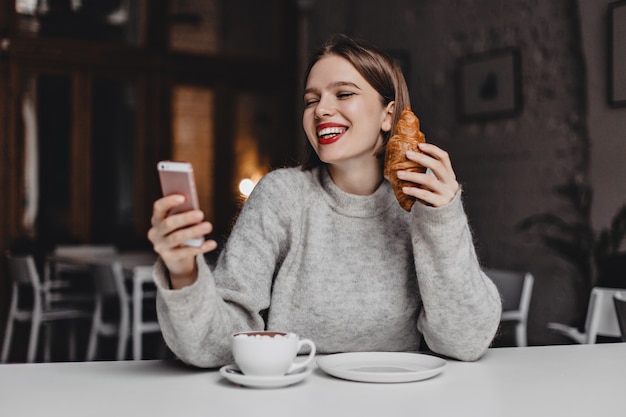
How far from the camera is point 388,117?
6.00 ft

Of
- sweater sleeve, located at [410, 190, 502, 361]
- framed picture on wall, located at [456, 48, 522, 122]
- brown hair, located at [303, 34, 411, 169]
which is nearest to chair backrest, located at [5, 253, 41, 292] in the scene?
framed picture on wall, located at [456, 48, 522, 122]

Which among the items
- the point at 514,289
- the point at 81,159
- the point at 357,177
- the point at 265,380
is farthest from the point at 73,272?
the point at 265,380

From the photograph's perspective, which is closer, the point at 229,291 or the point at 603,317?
the point at 229,291

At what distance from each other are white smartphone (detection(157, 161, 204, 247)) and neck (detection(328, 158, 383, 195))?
26.6 inches

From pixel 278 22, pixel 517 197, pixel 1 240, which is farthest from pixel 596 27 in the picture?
pixel 1 240

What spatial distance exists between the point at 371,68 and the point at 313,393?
0.87 metres

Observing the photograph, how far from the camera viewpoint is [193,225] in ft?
3.98

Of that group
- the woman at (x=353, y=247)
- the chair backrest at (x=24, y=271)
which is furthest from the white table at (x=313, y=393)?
the chair backrest at (x=24, y=271)

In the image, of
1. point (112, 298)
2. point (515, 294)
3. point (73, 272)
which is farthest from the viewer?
point (73, 272)

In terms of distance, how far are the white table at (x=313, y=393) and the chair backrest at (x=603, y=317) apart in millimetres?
897

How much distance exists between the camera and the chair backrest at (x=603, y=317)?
2.32 m

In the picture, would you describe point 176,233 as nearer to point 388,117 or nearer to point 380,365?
point 380,365

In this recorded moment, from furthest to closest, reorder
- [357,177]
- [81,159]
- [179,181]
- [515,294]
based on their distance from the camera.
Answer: [81,159] < [515,294] < [357,177] < [179,181]

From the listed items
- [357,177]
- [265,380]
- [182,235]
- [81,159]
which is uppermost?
[81,159]
